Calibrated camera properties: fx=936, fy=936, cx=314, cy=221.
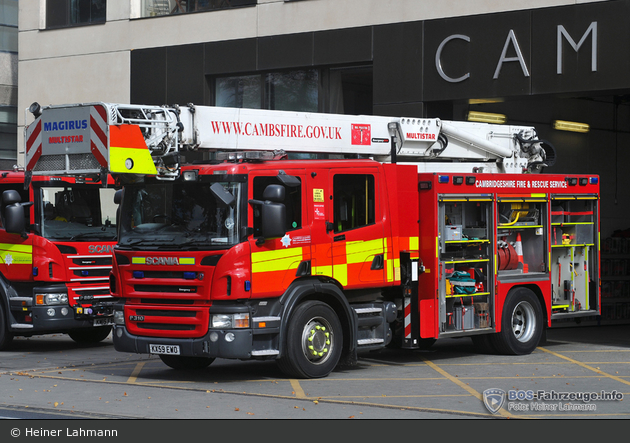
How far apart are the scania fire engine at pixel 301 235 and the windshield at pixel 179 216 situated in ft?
0.05

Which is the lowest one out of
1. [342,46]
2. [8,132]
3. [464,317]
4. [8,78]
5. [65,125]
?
[464,317]

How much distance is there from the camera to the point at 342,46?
1944cm

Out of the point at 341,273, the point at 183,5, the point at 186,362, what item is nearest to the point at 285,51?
the point at 183,5

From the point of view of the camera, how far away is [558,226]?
1484 centimetres

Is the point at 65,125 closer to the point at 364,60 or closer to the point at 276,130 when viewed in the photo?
the point at 276,130

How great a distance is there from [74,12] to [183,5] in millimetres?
3519

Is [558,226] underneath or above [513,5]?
underneath

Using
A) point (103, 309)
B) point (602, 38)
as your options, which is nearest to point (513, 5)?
point (602, 38)

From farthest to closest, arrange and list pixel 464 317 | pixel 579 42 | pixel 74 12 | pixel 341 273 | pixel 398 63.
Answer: pixel 74 12
pixel 398 63
pixel 579 42
pixel 464 317
pixel 341 273

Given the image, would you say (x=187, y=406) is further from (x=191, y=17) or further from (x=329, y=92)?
(x=191, y=17)

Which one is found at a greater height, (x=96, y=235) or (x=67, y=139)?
(x=67, y=139)

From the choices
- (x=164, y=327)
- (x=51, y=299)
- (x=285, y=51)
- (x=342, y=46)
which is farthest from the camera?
(x=285, y=51)

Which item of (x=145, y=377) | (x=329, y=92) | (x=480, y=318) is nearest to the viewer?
(x=145, y=377)

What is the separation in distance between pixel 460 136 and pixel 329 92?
5.69m
